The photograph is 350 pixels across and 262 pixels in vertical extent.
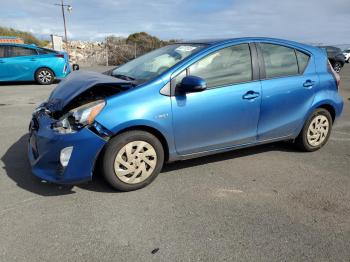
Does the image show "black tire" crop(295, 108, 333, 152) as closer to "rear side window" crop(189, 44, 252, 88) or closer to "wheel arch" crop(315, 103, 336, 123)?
"wheel arch" crop(315, 103, 336, 123)

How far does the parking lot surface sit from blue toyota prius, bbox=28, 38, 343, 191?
29 cm

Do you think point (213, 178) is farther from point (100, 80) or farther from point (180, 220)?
point (100, 80)

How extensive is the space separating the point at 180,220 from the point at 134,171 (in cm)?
78

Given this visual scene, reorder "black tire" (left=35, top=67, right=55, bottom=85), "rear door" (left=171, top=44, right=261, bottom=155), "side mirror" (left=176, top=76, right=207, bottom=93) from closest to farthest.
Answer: "side mirror" (left=176, top=76, right=207, bottom=93), "rear door" (left=171, top=44, right=261, bottom=155), "black tire" (left=35, top=67, right=55, bottom=85)

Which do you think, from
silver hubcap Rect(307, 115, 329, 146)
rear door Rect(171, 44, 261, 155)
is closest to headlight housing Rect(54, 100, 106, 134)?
rear door Rect(171, 44, 261, 155)

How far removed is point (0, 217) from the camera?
127 inches

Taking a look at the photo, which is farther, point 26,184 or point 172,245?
point 26,184

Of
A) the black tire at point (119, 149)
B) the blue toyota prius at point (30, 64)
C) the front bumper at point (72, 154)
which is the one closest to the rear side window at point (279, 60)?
the black tire at point (119, 149)

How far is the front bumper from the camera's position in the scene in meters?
3.43

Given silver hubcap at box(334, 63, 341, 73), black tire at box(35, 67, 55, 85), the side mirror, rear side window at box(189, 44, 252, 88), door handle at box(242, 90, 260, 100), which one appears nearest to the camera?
the side mirror

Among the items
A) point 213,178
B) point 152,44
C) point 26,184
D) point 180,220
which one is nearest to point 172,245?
point 180,220

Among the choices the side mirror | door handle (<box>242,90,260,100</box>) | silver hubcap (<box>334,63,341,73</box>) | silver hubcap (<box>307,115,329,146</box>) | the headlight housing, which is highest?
silver hubcap (<box>334,63,341,73</box>)

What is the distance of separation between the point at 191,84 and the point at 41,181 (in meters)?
1.96

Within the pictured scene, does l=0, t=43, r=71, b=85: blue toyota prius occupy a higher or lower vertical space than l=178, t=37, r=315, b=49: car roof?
higher
